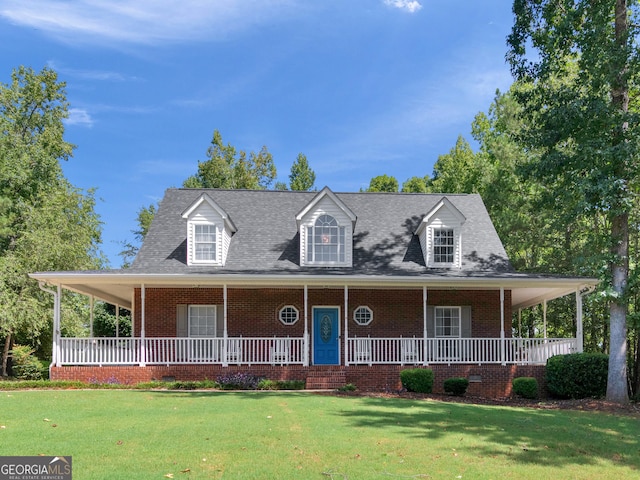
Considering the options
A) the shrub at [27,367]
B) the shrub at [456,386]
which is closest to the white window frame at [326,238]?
the shrub at [456,386]

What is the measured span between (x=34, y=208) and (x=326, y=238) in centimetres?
1527

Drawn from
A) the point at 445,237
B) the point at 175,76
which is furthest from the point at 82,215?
the point at 445,237

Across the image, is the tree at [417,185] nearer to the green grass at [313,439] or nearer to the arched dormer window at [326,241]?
the arched dormer window at [326,241]

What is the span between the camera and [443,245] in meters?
21.5

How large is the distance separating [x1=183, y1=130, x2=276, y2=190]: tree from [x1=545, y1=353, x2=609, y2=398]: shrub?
27513mm

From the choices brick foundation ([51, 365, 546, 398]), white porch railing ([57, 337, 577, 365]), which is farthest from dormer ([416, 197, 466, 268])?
brick foundation ([51, 365, 546, 398])

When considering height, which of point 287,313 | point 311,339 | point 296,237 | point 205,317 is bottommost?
point 311,339

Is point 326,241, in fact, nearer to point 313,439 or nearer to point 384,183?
point 313,439

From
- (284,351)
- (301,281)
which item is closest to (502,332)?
(301,281)

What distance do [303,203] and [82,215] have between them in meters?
12.6

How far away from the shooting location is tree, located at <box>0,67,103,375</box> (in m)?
24.4

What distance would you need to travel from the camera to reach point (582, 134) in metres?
16.6

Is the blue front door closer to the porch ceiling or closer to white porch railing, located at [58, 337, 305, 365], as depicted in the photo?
white porch railing, located at [58, 337, 305, 365]

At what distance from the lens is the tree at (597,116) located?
15.6 m
